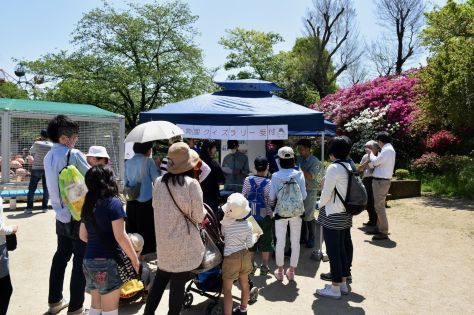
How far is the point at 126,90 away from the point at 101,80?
121 centimetres

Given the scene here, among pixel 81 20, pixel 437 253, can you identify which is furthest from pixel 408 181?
pixel 81 20

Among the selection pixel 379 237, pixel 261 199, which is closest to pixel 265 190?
pixel 261 199

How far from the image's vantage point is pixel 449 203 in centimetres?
983

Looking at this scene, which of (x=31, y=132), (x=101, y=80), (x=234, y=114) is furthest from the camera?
(x=101, y=80)

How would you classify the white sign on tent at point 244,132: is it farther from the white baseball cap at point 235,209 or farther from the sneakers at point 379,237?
the sneakers at point 379,237

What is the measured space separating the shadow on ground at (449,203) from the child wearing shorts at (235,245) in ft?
24.5

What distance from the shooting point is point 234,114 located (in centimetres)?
573

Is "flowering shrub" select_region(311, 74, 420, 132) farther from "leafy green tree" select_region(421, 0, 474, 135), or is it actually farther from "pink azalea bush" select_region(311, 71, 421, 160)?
"leafy green tree" select_region(421, 0, 474, 135)

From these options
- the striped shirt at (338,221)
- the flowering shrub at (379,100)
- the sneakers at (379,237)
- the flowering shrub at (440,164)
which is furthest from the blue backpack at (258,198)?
the flowering shrub at (379,100)

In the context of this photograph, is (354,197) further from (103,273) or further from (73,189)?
(73,189)

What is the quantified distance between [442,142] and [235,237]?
40.5 feet

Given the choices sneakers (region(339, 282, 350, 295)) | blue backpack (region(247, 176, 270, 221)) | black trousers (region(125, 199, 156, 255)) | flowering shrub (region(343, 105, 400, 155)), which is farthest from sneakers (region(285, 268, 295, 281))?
flowering shrub (region(343, 105, 400, 155))

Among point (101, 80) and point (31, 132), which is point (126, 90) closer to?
point (101, 80)

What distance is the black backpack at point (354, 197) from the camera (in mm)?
4109
